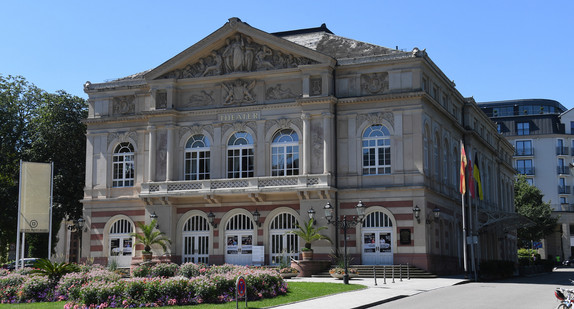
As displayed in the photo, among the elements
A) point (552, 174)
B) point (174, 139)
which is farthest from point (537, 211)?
point (174, 139)

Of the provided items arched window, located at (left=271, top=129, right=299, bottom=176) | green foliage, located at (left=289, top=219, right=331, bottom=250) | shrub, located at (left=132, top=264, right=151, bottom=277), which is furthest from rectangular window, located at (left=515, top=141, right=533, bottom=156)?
shrub, located at (left=132, top=264, right=151, bottom=277)

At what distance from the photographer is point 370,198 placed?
46.5 m

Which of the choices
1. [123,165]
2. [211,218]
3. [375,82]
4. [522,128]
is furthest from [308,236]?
[522,128]

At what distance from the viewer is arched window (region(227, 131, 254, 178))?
49594 mm

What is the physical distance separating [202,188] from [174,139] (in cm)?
450

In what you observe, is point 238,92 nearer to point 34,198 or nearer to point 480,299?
point 34,198

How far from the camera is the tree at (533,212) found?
3418 inches

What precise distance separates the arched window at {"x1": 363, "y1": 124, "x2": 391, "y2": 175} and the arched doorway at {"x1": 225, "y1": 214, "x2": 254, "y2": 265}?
354 inches

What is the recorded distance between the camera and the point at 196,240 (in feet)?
165

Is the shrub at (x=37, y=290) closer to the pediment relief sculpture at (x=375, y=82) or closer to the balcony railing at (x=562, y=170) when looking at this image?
the pediment relief sculpture at (x=375, y=82)

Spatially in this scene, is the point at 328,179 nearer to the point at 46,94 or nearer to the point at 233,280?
the point at 233,280

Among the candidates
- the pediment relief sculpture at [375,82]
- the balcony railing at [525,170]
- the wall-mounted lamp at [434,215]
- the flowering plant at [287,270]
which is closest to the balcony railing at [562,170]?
the balcony railing at [525,170]

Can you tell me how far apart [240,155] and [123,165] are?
939cm

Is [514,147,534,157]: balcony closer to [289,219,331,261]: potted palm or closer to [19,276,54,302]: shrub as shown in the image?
[289,219,331,261]: potted palm
